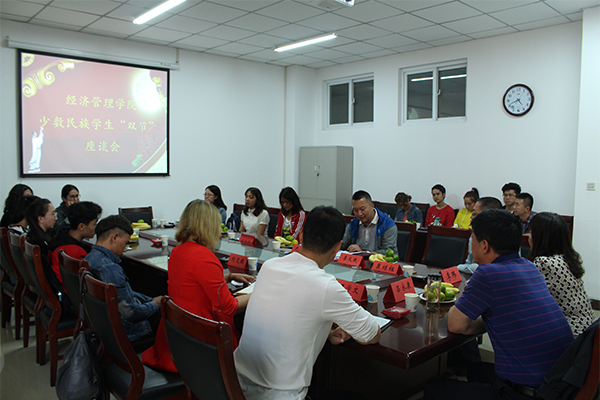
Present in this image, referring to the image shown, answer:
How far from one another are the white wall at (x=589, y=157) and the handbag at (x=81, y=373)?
5.16 m

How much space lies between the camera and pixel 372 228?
3.96 metres

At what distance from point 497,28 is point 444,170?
6.66ft

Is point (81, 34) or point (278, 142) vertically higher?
point (81, 34)

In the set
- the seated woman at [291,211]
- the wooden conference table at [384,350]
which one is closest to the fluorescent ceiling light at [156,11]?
the seated woman at [291,211]

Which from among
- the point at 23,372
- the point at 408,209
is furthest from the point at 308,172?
the point at 23,372

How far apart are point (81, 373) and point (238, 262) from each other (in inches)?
50.8

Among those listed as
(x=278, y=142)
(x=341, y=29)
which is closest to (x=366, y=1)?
(x=341, y=29)

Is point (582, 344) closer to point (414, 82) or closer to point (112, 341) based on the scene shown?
point (112, 341)

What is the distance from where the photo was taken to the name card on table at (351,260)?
312cm

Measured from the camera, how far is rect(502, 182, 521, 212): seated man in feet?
18.1

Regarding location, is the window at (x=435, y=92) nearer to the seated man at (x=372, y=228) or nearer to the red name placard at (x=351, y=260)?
the seated man at (x=372, y=228)

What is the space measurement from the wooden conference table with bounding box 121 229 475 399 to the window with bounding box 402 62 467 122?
420cm

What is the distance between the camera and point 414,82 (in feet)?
23.2

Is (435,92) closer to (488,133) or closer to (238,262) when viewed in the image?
(488,133)
